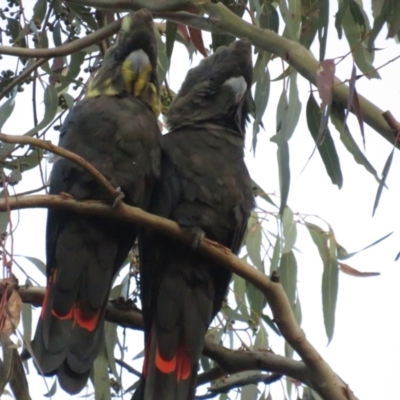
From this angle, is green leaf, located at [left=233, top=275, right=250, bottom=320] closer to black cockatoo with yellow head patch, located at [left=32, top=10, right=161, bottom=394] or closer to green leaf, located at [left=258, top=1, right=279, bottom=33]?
black cockatoo with yellow head patch, located at [left=32, top=10, right=161, bottom=394]

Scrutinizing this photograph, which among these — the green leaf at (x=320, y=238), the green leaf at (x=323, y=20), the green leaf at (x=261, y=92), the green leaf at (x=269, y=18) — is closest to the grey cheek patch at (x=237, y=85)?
the green leaf at (x=261, y=92)

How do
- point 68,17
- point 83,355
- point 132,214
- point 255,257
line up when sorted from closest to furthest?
point 132,214
point 83,355
point 255,257
point 68,17

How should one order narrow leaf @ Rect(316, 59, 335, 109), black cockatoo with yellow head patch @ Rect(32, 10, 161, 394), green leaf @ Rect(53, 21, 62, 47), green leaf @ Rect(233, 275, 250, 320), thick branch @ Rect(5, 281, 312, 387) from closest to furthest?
narrow leaf @ Rect(316, 59, 335, 109)
thick branch @ Rect(5, 281, 312, 387)
black cockatoo with yellow head patch @ Rect(32, 10, 161, 394)
green leaf @ Rect(233, 275, 250, 320)
green leaf @ Rect(53, 21, 62, 47)

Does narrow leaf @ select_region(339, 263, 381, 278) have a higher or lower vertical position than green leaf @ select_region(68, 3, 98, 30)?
Result: lower

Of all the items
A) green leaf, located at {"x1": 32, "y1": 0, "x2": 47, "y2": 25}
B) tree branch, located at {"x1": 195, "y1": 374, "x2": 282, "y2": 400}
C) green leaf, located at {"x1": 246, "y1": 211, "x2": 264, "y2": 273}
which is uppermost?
green leaf, located at {"x1": 32, "y1": 0, "x2": 47, "y2": 25}

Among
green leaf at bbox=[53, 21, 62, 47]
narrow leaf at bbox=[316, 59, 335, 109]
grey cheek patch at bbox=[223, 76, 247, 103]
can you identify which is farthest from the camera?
green leaf at bbox=[53, 21, 62, 47]

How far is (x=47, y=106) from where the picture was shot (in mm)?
1928

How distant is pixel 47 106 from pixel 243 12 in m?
0.54

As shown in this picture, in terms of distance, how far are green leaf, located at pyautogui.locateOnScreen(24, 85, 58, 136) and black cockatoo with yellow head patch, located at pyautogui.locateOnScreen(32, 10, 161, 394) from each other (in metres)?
0.08

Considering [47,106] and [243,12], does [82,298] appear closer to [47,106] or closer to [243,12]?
[47,106]

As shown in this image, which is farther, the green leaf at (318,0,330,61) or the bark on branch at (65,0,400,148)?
the green leaf at (318,0,330,61)

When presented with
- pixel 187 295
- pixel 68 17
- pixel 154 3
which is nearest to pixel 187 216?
pixel 187 295

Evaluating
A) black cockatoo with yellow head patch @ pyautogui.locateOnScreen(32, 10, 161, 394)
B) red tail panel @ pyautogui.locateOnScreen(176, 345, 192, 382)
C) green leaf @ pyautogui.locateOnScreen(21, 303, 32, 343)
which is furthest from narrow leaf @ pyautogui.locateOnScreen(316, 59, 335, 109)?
green leaf @ pyautogui.locateOnScreen(21, 303, 32, 343)

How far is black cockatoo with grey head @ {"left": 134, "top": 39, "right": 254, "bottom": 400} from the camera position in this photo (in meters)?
1.66
